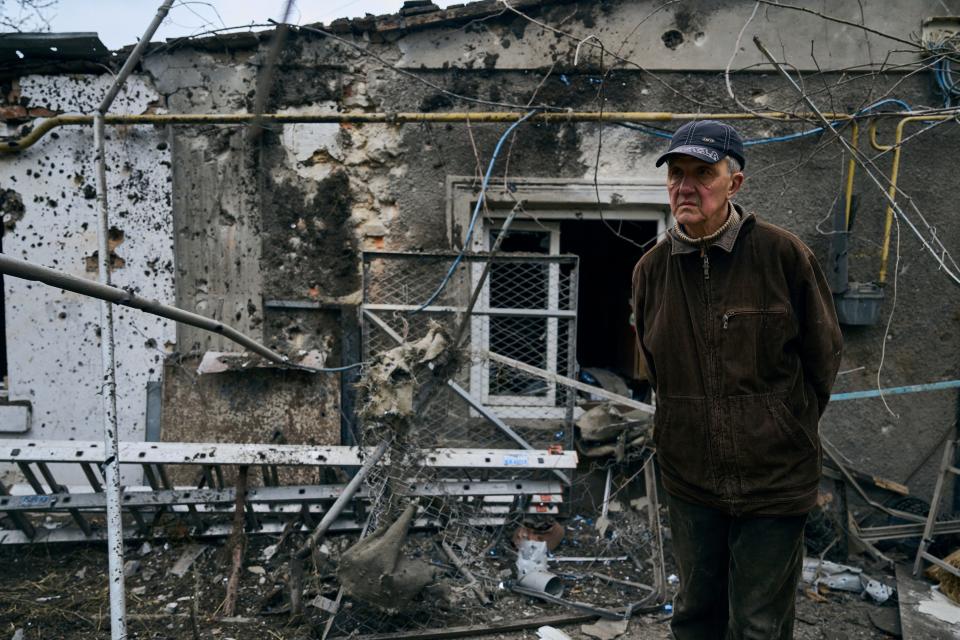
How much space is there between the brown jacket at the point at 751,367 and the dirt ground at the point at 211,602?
1.69 metres

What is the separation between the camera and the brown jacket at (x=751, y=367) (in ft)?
6.70

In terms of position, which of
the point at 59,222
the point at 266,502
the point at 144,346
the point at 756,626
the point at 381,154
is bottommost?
the point at 266,502

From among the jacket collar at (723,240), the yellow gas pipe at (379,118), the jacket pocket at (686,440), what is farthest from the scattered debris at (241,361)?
the jacket collar at (723,240)

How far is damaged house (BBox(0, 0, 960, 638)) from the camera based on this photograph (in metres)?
4.62

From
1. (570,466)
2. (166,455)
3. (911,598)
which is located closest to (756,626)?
(570,466)

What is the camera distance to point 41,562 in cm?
402

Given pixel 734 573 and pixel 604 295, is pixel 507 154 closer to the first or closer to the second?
pixel 604 295

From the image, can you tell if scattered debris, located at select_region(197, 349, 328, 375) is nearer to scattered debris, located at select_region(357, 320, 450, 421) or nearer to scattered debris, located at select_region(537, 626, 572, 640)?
scattered debris, located at select_region(357, 320, 450, 421)

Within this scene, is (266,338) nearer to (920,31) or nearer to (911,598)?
(911,598)

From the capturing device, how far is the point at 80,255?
4.95m

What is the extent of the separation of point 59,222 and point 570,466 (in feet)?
13.6

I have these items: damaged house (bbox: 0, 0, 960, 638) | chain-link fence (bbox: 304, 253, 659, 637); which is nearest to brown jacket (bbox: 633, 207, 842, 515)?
chain-link fence (bbox: 304, 253, 659, 637)

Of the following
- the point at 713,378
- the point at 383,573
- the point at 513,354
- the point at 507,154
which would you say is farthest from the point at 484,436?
the point at 713,378

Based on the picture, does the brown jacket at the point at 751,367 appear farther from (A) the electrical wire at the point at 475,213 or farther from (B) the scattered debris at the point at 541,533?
(A) the electrical wire at the point at 475,213
